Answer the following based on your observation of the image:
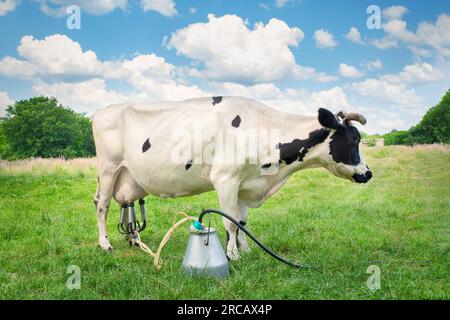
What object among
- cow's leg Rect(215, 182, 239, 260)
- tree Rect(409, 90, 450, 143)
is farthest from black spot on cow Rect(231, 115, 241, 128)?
tree Rect(409, 90, 450, 143)

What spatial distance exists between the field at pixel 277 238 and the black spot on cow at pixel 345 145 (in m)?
1.25

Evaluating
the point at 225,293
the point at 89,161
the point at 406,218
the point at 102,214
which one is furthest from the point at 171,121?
the point at 89,161

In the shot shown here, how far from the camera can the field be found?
456cm

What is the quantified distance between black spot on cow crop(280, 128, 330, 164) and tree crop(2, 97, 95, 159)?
11.6 m

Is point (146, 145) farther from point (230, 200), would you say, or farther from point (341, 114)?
point (341, 114)

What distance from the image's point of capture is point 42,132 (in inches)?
642

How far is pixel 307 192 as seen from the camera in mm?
11227

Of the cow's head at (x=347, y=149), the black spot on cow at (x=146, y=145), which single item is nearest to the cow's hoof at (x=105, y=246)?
the black spot on cow at (x=146, y=145)

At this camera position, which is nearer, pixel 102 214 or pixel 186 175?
pixel 186 175

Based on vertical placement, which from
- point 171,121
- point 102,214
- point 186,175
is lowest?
point 102,214

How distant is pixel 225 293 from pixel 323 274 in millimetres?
1263

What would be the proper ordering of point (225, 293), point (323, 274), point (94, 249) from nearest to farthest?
1. point (225, 293)
2. point (323, 274)
3. point (94, 249)

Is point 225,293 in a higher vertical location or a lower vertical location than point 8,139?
lower
